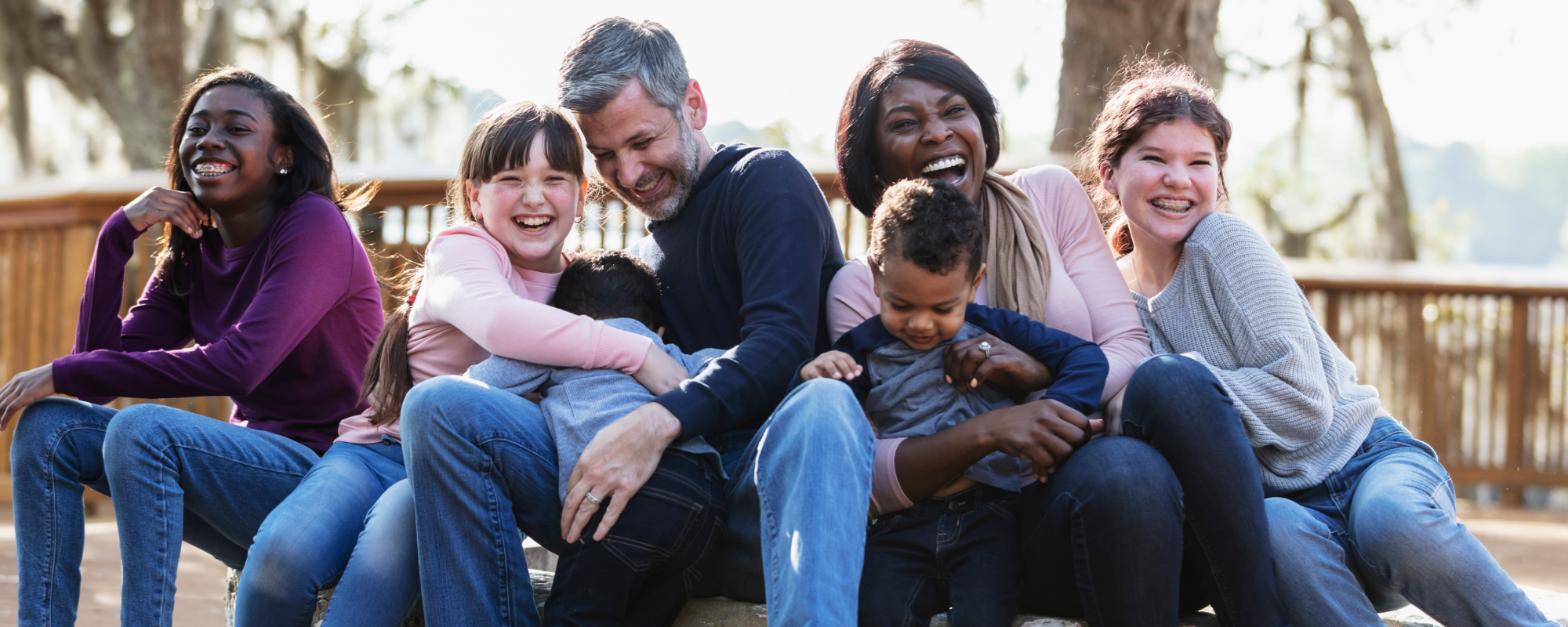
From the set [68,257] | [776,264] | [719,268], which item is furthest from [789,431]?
[68,257]

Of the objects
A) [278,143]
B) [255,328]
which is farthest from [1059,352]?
[278,143]

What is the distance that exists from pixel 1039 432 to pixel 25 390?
6.39 ft

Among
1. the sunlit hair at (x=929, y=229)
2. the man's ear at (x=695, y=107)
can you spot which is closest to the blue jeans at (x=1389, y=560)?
the sunlit hair at (x=929, y=229)

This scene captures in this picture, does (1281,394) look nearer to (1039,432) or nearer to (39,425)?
(1039,432)

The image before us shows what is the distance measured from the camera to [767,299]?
2043mm

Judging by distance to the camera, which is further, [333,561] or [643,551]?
[333,561]

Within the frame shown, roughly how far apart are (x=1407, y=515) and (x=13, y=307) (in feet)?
20.0

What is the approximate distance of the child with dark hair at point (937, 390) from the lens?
1.81 metres

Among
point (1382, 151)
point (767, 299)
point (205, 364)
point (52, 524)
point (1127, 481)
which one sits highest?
point (1382, 151)

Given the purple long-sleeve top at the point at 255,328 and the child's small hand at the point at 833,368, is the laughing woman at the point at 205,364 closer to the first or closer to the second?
the purple long-sleeve top at the point at 255,328

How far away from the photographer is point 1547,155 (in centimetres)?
5656

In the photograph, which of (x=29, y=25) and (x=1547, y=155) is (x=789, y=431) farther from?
(x=1547, y=155)

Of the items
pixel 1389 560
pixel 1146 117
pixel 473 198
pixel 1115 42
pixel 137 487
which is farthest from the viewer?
pixel 1115 42

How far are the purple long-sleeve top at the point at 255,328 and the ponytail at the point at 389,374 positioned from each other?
178 mm
